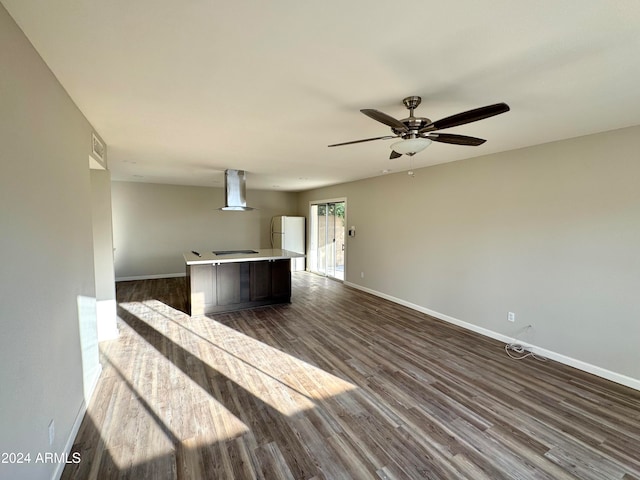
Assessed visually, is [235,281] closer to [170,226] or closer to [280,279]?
[280,279]

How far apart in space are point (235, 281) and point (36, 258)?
3.48 metres

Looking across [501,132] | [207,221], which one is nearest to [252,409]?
[501,132]

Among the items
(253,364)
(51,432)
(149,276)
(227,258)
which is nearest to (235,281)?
(227,258)

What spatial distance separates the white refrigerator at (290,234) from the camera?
27.2 ft

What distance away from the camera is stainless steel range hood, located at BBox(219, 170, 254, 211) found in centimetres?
529

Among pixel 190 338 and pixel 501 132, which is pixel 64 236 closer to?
pixel 190 338

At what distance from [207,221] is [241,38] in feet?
22.9

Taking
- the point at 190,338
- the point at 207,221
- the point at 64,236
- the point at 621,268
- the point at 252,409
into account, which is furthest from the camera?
the point at 207,221

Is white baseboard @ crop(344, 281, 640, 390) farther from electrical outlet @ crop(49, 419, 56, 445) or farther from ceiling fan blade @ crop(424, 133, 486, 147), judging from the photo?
electrical outlet @ crop(49, 419, 56, 445)

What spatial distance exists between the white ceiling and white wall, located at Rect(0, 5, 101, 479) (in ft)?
0.77

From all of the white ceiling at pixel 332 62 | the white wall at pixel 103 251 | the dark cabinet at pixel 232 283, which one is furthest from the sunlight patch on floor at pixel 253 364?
the white ceiling at pixel 332 62

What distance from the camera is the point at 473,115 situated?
1762 mm

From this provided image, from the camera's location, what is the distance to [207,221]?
7.82m

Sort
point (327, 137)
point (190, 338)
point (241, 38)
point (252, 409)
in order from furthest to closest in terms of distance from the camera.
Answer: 1. point (190, 338)
2. point (327, 137)
3. point (252, 409)
4. point (241, 38)
